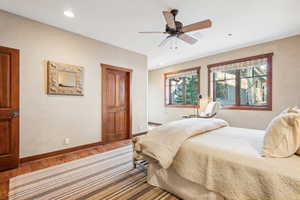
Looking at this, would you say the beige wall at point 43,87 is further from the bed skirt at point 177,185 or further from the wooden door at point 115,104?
the bed skirt at point 177,185

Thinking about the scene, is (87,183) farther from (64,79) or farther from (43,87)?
(64,79)

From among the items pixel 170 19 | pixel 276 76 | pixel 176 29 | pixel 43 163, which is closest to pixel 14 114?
pixel 43 163

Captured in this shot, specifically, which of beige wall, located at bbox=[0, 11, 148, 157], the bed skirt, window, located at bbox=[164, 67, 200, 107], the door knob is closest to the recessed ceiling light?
beige wall, located at bbox=[0, 11, 148, 157]

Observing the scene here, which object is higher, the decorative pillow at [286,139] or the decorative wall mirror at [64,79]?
the decorative wall mirror at [64,79]

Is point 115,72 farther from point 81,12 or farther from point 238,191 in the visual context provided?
point 238,191

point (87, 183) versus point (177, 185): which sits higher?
point (177, 185)

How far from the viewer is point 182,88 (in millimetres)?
5844

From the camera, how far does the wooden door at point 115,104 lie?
3816mm

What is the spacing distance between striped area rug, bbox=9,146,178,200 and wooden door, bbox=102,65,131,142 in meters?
1.38

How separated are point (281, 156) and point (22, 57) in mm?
3846

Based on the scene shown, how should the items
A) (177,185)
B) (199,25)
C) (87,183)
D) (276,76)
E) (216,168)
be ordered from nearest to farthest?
(216,168) → (177,185) → (87,183) → (199,25) → (276,76)

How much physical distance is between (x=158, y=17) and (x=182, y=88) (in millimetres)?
3537

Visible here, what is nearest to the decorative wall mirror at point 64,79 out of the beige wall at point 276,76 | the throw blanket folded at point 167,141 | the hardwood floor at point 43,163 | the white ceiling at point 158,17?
the white ceiling at point 158,17

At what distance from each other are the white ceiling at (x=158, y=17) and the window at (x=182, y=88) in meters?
1.75
